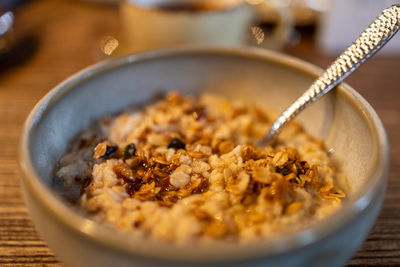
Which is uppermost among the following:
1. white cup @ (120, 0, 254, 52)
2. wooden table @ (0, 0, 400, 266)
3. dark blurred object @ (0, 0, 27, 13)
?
white cup @ (120, 0, 254, 52)

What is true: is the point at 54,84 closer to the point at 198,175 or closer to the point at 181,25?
the point at 181,25

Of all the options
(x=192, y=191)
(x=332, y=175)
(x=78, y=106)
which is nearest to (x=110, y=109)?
(x=78, y=106)

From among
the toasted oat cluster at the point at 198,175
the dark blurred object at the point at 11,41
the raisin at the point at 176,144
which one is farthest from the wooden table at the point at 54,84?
the raisin at the point at 176,144

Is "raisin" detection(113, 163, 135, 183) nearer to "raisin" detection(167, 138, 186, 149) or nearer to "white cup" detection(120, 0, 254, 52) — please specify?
"raisin" detection(167, 138, 186, 149)

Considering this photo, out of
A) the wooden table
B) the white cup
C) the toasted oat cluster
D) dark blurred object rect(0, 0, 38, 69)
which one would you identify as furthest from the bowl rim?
dark blurred object rect(0, 0, 38, 69)

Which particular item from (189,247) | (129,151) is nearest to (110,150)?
(129,151)

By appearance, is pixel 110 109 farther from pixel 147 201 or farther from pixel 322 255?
pixel 322 255
